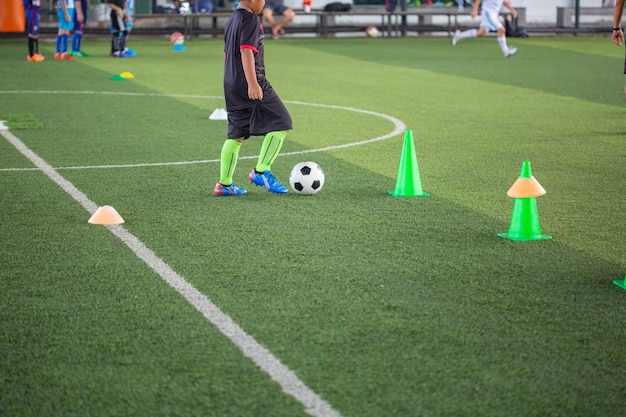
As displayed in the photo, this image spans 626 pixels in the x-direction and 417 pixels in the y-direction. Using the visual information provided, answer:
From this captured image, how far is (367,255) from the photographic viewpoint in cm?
608

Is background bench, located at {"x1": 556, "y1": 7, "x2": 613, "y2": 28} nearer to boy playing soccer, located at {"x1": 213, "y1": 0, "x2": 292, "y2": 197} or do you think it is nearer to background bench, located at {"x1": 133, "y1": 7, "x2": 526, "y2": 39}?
background bench, located at {"x1": 133, "y1": 7, "x2": 526, "y2": 39}

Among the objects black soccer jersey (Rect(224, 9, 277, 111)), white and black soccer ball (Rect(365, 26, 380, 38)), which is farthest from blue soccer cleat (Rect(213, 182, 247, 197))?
white and black soccer ball (Rect(365, 26, 380, 38))

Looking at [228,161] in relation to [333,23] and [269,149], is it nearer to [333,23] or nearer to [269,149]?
[269,149]

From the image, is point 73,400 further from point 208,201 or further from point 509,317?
point 208,201

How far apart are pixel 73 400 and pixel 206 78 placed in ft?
48.3

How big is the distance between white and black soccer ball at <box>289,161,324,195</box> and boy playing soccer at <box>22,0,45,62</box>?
14694 mm

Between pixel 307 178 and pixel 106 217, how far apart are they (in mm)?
1700

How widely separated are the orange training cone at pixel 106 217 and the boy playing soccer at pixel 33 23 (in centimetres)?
1518

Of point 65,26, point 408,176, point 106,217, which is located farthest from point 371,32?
point 106,217

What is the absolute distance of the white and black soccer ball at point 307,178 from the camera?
7.84 metres

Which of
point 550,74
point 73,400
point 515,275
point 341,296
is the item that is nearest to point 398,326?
point 341,296

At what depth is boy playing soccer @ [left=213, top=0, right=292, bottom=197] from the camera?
24.8ft

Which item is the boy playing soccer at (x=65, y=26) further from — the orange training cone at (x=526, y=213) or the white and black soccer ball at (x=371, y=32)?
the orange training cone at (x=526, y=213)

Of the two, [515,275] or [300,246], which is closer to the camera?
[515,275]
